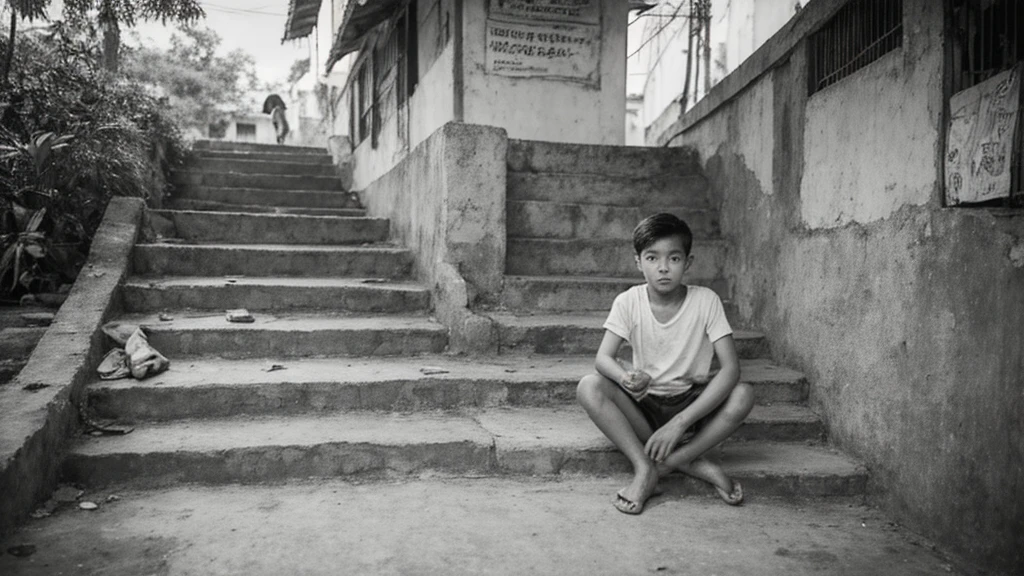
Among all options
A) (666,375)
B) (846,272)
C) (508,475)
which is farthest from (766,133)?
(508,475)

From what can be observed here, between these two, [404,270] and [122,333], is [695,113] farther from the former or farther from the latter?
[122,333]

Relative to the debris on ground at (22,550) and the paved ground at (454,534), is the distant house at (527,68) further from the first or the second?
the debris on ground at (22,550)

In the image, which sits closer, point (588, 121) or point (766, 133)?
point (766, 133)

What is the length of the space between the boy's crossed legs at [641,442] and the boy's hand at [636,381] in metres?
0.10

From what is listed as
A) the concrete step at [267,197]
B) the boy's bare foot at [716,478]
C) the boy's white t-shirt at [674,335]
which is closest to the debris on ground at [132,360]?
the boy's white t-shirt at [674,335]

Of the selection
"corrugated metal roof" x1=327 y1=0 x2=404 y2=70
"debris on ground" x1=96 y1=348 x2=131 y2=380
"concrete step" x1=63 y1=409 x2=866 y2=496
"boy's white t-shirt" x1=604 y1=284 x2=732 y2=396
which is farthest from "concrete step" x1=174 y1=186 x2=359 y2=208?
"boy's white t-shirt" x1=604 y1=284 x2=732 y2=396

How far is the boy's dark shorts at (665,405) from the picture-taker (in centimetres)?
332

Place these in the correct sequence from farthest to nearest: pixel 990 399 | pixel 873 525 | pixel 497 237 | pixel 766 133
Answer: pixel 497 237, pixel 766 133, pixel 873 525, pixel 990 399

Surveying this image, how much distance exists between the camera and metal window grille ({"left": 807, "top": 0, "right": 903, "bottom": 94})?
3.59 m

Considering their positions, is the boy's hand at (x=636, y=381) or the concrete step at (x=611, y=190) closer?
the boy's hand at (x=636, y=381)

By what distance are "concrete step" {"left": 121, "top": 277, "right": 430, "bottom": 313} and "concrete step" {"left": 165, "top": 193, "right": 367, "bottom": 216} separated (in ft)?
11.3

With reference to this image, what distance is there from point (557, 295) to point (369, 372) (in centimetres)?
157

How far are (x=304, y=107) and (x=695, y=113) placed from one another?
22589 mm

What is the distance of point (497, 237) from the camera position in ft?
16.8
